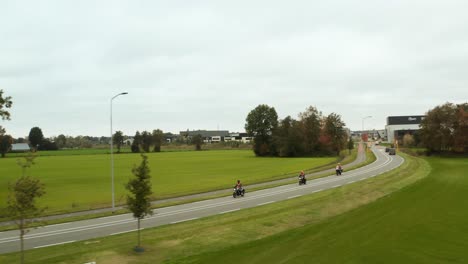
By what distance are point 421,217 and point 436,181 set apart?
840 inches

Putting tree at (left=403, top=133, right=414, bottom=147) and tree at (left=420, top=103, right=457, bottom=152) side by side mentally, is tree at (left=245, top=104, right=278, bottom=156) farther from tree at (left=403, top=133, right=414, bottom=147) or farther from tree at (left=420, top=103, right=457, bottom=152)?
tree at (left=420, top=103, right=457, bottom=152)

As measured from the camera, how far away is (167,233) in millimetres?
19547

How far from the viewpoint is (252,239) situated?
1773 centimetres

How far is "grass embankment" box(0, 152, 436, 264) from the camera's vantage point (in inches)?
582

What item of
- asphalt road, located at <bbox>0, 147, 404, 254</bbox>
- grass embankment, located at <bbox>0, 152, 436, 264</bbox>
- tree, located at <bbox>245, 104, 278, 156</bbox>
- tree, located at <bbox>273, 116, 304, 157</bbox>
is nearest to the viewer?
grass embankment, located at <bbox>0, 152, 436, 264</bbox>

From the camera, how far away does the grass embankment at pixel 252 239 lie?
14.8m

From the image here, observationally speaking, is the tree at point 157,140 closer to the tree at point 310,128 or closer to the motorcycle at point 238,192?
the tree at point 310,128

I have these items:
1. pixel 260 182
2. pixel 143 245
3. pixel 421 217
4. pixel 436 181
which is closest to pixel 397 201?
pixel 421 217

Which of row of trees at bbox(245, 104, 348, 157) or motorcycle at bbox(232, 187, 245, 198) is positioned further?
row of trees at bbox(245, 104, 348, 157)

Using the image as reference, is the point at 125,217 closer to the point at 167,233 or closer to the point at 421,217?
the point at 167,233

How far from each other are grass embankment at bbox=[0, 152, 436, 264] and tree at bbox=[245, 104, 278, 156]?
3948 inches

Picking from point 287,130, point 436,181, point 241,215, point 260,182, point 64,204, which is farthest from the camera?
point 287,130

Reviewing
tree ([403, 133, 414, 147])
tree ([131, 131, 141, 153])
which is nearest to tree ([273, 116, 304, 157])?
tree ([403, 133, 414, 147])

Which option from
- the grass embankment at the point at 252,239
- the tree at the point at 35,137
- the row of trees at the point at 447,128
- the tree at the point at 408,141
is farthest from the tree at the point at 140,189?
the tree at the point at 35,137
